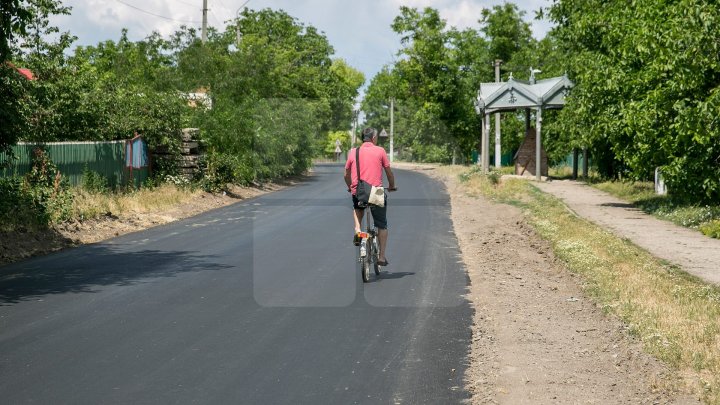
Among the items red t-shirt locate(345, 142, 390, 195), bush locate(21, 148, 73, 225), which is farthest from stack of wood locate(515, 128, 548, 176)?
red t-shirt locate(345, 142, 390, 195)

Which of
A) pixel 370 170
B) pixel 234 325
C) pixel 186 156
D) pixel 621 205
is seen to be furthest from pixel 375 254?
pixel 186 156

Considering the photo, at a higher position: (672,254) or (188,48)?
(188,48)

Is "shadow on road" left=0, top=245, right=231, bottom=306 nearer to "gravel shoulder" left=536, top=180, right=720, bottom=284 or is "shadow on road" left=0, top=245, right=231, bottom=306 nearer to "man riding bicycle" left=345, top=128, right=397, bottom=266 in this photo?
"man riding bicycle" left=345, top=128, right=397, bottom=266

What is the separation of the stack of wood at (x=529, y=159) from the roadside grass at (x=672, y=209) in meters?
10.6

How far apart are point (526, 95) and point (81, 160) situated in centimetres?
2357

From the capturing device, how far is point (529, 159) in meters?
43.1

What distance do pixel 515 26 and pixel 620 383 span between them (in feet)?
201

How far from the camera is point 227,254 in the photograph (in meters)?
14.8

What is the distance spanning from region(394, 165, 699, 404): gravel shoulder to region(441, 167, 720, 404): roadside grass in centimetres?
16

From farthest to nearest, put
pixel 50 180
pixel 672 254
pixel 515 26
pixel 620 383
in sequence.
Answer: pixel 515 26, pixel 50 180, pixel 672 254, pixel 620 383

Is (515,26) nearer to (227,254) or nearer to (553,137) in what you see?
(553,137)

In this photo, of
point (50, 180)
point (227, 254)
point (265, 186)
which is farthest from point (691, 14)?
point (265, 186)

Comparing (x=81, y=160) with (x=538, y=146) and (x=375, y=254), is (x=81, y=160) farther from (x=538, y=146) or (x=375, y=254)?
(x=538, y=146)

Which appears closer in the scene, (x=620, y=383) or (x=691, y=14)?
(x=620, y=383)
